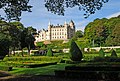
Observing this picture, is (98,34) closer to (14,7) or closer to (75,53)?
(75,53)

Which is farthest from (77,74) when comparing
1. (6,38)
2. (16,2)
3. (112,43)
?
(112,43)

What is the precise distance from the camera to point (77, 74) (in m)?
18.3

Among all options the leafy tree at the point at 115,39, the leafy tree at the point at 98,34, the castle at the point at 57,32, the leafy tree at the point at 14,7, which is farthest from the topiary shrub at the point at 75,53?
the castle at the point at 57,32

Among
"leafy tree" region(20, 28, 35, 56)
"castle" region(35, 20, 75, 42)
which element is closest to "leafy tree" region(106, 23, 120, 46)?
"leafy tree" region(20, 28, 35, 56)

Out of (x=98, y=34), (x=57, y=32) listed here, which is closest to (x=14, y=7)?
(x=98, y=34)

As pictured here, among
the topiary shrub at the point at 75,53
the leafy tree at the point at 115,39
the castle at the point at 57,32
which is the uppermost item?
the castle at the point at 57,32

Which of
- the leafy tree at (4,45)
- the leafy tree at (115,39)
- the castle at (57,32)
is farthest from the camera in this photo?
the castle at (57,32)

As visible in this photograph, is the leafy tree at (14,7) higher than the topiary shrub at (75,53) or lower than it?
higher

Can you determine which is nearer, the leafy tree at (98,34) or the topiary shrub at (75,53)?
the topiary shrub at (75,53)

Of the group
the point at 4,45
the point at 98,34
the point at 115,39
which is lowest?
the point at 4,45

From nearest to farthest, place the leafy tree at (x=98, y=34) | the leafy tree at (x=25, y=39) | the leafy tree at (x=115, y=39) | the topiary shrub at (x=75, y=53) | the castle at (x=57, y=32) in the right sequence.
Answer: the topiary shrub at (x=75, y=53) < the leafy tree at (x=25, y=39) < the leafy tree at (x=115, y=39) < the leafy tree at (x=98, y=34) < the castle at (x=57, y=32)

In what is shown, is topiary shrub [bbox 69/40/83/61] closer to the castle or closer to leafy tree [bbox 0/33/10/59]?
leafy tree [bbox 0/33/10/59]

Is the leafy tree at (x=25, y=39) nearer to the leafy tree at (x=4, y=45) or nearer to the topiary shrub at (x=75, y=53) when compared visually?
the leafy tree at (x=4, y=45)

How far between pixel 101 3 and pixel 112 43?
2733 inches
